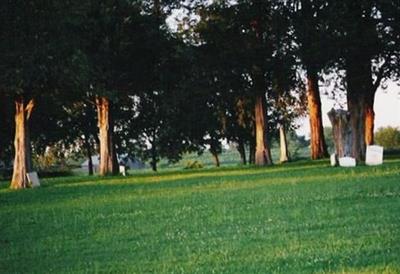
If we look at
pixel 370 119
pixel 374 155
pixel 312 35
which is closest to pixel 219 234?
pixel 374 155

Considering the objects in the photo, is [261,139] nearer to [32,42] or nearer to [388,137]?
[32,42]

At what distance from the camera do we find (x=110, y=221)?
15.9 metres

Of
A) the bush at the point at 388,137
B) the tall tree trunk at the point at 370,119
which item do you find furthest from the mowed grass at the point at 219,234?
the bush at the point at 388,137

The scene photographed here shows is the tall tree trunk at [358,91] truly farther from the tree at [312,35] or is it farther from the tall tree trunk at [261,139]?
the tall tree trunk at [261,139]

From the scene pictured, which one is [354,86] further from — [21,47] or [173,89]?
[21,47]

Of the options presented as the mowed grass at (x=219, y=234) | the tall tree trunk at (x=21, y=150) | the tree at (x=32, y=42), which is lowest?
the mowed grass at (x=219, y=234)

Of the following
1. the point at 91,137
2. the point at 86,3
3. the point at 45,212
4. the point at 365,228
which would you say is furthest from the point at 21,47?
the point at 91,137

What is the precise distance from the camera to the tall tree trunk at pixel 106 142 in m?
49.5

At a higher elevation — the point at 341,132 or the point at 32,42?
the point at 32,42

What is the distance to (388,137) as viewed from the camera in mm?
96062

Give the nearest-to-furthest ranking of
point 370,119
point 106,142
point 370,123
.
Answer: point 106,142
point 370,123
point 370,119

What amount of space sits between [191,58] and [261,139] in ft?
22.8

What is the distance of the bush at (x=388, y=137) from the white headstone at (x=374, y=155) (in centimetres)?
5741

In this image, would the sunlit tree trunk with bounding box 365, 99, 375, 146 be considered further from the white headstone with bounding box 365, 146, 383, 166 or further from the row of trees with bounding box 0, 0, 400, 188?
the white headstone with bounding box 365, 146, 383, 166
